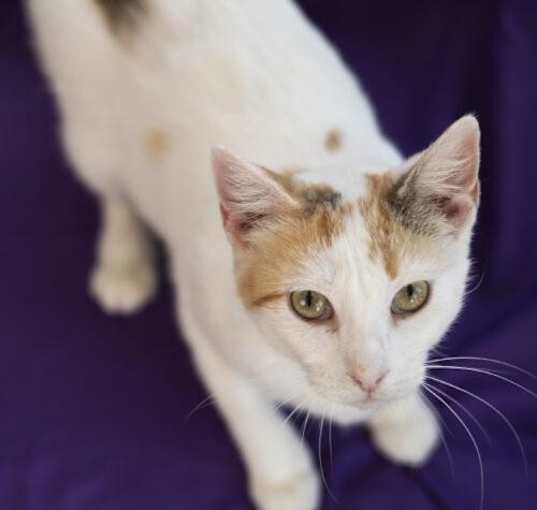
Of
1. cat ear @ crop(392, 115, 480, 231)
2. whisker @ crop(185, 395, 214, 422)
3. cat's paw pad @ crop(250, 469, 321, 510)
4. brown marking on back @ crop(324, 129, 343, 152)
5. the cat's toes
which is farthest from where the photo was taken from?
the cat's toes

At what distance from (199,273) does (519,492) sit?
849mm

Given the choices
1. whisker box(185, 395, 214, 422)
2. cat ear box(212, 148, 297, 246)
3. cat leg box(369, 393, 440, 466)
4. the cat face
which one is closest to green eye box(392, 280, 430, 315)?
the cat face

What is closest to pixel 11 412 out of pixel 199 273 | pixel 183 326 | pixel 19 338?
pixel 19 338

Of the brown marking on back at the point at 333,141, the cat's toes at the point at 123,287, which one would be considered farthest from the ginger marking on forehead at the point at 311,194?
the cat's toes at the point at 123,287

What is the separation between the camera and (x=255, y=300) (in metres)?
1.27

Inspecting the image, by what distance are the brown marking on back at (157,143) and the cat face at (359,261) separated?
0.45 metres

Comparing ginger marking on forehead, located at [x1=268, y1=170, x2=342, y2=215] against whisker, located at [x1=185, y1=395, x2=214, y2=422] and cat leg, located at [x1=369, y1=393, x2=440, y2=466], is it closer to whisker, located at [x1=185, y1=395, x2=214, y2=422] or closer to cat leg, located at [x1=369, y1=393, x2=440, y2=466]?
cat leg, located at [x1=369, y1=393, x2=440, y2=466]

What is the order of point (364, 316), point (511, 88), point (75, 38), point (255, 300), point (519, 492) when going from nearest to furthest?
point (364, 316)
point (255, 300)
point (519, 492)
point (75, 38)
point (511, 88)

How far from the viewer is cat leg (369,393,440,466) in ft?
5.57

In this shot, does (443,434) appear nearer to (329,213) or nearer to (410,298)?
(410,298)

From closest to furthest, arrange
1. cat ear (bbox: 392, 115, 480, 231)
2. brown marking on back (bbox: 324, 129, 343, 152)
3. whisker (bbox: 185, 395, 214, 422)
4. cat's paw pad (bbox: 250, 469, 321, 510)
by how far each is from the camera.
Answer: cat ear (bbox: 392, 115, 480, 231) → brown marking on back (bbox: 324, 129, 343, 152) → cat's paw pad (bbox: 250, 469, 321, 510) → whisker (bbox: 185, 395, 214, 422)

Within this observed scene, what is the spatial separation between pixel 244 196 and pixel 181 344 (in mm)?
858

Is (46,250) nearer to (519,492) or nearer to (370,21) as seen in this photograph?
(370,21)

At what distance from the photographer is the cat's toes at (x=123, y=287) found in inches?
81.1
